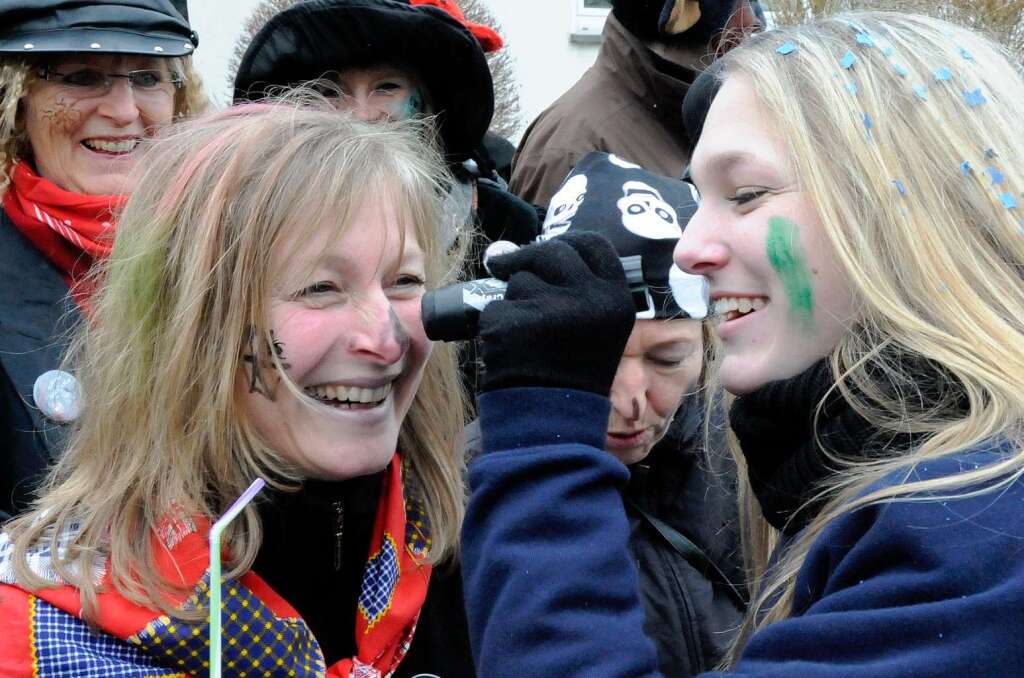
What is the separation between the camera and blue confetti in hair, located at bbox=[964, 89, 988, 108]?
1.65 metres

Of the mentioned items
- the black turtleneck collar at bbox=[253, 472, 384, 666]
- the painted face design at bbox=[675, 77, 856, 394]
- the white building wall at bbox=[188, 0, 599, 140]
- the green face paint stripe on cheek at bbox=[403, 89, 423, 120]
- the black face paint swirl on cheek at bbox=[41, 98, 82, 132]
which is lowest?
the white building wall at bbox=[188, 0, 599, 140]

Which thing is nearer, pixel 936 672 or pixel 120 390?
pixel 936 672

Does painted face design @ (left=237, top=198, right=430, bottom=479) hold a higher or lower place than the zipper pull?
higher

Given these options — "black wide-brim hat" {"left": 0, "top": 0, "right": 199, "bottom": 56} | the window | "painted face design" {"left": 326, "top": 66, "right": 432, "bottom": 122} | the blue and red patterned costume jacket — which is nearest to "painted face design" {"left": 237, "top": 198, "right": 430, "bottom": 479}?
the blue and red patterned costume jacket

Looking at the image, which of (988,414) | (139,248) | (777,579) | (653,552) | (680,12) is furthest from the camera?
(680,12)

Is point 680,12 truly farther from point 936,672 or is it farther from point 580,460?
point 936,672

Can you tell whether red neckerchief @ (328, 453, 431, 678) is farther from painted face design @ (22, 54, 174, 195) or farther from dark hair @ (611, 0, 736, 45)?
dark hair @ (611, 0, 736, 45)

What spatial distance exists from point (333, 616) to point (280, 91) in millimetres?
1695

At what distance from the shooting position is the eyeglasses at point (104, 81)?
301 cm

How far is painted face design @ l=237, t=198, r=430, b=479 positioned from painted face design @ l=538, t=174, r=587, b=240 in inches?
21.6

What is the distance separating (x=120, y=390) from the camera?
6.70 feet

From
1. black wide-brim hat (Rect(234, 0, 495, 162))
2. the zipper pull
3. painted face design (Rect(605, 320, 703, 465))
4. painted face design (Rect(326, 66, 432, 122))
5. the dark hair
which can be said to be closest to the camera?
the zipper pull

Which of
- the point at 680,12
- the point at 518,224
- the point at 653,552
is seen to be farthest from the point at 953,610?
the point at 680,12

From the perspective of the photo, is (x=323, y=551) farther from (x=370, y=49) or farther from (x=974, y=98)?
(x=370, y=49)
